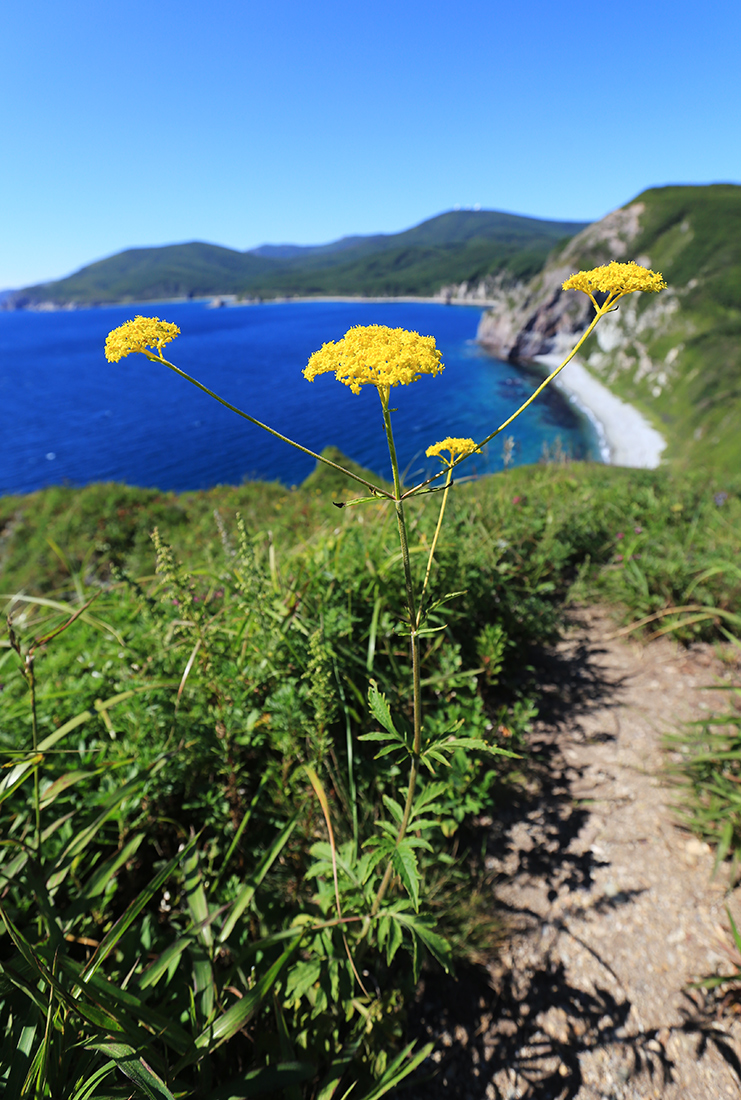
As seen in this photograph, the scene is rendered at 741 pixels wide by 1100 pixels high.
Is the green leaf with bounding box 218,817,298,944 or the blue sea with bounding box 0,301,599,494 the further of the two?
the blue sea with bounding box 0,301,599,494

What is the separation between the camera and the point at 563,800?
314 centimetres

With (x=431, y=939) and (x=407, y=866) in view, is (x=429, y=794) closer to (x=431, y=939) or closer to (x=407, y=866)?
(x=407, y=866)

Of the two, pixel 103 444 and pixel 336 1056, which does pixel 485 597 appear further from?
pixel 103 444

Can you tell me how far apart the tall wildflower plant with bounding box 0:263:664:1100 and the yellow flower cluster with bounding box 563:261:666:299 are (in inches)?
0.4

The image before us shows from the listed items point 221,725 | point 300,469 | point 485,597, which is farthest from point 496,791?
point 300,469

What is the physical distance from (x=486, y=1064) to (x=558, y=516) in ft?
14.5

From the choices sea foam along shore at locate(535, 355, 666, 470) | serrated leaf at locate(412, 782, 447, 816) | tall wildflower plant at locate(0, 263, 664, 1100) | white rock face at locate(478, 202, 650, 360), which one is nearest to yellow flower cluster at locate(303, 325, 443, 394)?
tall wildflower plant at locate(0, 263, 664, 1100)

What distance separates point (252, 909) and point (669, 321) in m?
95.9

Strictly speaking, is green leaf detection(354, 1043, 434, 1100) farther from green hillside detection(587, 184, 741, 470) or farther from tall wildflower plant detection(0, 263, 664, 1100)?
green hillside detection(587, 184, 741, 470)

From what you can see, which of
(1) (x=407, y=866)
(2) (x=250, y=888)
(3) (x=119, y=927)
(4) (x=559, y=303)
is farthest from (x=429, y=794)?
(4) (x=559, y=303)

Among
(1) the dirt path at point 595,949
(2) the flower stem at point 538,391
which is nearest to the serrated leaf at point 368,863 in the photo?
(1) the dirt path at point 595,949

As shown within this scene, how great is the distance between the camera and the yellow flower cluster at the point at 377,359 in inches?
50.3

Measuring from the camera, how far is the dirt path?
2105mm

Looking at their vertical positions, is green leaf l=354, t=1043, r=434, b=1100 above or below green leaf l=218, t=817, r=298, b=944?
below
